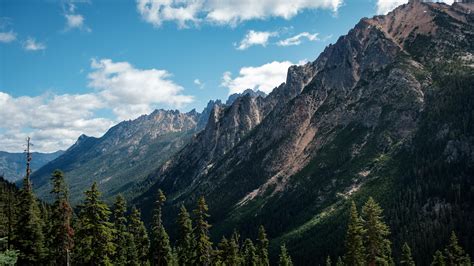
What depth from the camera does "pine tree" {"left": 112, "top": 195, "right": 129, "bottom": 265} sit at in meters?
58.5

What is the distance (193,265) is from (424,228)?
140040 mm

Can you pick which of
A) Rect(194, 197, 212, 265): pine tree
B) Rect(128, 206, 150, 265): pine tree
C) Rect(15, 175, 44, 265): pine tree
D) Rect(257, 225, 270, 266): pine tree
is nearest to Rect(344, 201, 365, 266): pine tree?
Rect(194, 197, 212, 265): pine tree

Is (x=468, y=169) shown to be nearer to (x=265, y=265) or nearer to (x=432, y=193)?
(x=432, y=193)

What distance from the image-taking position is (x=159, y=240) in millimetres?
62062

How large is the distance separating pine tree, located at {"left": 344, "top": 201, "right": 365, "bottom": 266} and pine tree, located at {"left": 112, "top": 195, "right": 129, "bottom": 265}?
2984 cm

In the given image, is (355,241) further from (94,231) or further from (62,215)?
(62,215)

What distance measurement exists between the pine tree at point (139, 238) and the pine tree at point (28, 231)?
1457 centimetres

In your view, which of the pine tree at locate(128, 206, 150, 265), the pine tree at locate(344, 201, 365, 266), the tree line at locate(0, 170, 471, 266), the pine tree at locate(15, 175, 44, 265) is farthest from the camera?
the pine tree at locate(128, 206, 150, 265)

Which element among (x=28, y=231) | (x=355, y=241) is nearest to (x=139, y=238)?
(x=28, y=231)

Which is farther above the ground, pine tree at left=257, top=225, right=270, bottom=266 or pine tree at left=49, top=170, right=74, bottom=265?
pine tree at left=49, top=170, right=74, bottom=265

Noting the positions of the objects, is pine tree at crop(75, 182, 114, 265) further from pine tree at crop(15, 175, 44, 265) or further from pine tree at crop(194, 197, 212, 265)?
pine tree at crop(194, 197, 212, 265)

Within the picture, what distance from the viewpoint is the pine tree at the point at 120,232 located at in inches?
2303

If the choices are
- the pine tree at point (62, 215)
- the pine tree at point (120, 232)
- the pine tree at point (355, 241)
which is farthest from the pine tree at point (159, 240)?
the pine tree at point (355, 241)

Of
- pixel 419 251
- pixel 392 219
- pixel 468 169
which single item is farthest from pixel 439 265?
pixel 468 169
